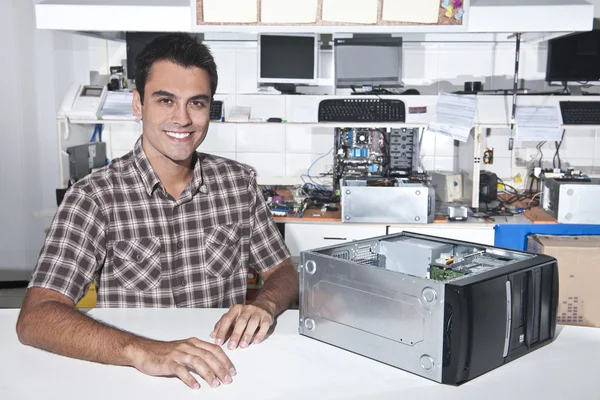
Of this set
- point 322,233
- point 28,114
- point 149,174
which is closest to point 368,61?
point 322,233

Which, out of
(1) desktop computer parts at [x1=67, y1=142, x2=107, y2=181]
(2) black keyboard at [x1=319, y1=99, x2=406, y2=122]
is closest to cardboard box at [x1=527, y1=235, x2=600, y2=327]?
(2) black keyboard at [x1=319, y1=99, x2=406, y2=122]

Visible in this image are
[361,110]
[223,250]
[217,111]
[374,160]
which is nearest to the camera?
[223,250]

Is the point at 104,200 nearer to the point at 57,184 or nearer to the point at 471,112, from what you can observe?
the point at 471,112

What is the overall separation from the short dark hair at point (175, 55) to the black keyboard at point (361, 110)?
1.89 m

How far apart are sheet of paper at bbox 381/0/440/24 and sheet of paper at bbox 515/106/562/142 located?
1.60 m

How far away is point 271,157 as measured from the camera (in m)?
4.03

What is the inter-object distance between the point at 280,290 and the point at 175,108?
0.57 m

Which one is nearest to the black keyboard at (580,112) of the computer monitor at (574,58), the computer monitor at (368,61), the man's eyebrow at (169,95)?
the computer monitor at (574,58)

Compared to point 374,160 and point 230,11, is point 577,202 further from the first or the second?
point 230,11

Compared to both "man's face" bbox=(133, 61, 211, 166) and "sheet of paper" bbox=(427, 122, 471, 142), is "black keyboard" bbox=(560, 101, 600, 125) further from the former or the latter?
"man's face" bbox=(133, 61, 211, 166)

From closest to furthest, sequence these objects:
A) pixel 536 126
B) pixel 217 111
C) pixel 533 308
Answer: pixel 533 308 → pixel 536 126 → pixel 217 111

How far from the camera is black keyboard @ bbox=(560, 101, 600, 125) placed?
3.48 metres

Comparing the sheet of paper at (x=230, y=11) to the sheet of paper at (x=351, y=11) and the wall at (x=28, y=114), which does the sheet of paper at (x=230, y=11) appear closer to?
the sheet of paper at (x=351, y=11)

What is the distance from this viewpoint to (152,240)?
66.1 inches
